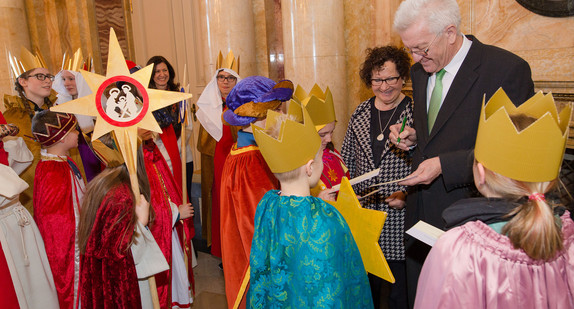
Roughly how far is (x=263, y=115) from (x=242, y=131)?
210mm

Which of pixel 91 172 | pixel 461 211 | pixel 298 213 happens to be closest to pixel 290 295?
pixel 298 213

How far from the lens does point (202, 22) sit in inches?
180

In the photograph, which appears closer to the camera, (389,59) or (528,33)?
(389,59)

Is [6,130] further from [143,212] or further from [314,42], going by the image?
[314,42]

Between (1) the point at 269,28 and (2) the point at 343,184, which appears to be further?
(1) the point at 269,28

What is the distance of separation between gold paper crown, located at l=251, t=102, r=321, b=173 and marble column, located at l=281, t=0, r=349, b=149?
96.4 inches

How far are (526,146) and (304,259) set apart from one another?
84 centimetres

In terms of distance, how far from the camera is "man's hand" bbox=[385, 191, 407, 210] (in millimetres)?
2461

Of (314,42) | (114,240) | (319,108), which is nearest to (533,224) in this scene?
(319,108)

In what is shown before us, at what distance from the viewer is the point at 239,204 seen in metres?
2.47

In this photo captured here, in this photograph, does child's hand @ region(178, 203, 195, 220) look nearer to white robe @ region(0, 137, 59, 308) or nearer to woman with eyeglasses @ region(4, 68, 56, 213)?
white robe @ region(0, 137, 59, 308)

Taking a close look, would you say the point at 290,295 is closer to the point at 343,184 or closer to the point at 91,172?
the point at 343,184

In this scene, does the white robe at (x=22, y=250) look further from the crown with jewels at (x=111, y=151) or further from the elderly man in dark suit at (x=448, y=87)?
the elderly man in dark suit at (x=448, y=87)

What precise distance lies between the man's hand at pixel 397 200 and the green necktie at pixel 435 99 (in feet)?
1.82
